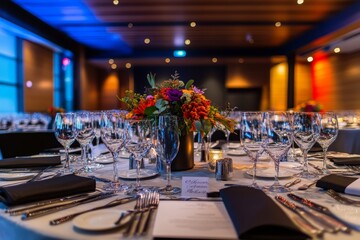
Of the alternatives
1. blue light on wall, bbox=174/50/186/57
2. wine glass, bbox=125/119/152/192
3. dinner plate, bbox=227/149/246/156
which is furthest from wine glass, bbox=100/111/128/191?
blue light on wall, bbox=174/50/186/57

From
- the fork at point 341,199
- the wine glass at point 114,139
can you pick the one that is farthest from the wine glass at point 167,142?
the fork at point 341,199

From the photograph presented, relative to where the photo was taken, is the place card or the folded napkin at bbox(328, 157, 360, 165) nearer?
the place card

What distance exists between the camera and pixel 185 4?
586cm

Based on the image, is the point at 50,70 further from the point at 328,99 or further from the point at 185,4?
the point at 328,99

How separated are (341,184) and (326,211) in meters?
0.26

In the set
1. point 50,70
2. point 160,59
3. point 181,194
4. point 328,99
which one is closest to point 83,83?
point 50,70

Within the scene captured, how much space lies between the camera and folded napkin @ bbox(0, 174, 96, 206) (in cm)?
88

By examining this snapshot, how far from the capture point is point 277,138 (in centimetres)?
112

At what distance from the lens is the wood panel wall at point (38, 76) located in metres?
8.09

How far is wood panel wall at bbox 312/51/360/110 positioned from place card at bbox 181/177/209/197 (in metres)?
9.01

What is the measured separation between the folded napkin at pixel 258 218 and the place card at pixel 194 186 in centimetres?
15

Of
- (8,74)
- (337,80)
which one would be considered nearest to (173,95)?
(8,74)

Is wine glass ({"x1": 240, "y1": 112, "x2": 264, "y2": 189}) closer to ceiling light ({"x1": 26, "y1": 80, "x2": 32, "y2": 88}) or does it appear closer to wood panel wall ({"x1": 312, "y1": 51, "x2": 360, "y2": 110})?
ceiling light ({"x1": 26, "y1": 80, "x2": 32, "y2": 88})

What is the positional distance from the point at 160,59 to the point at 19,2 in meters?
4.89
